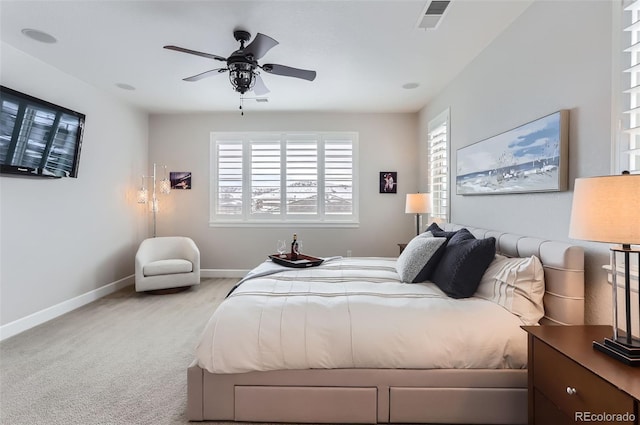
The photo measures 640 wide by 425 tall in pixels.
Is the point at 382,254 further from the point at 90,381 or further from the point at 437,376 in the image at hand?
the point at 90,381

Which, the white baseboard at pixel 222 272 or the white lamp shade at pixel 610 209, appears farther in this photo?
the white baseboard at pixel 222 272

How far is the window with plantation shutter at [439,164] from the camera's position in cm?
409

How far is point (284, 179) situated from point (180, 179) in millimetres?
1799

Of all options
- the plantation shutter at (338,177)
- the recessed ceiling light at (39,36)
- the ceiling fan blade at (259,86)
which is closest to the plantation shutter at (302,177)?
the plantation shutter at (338,177)

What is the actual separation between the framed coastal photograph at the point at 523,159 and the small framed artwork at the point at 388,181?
6.47ft

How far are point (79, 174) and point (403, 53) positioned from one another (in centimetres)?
410

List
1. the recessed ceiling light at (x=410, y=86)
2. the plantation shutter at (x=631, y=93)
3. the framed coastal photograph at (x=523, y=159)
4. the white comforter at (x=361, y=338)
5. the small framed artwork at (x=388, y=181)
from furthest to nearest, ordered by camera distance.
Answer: the small framed artwork at (x=388, y=181)
the recessed ceiling light at (x=410, y=86)
the framed coastal photograph at (x=523, y=159)
the white comforter at (x=361, y=338)
the plantation shutter at (x=631, y=93)

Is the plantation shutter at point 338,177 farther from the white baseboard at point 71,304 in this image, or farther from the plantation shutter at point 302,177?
the white baseboard at point 71,304

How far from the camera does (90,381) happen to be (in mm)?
2355

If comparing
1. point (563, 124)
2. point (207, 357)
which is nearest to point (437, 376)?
point (207, 357)

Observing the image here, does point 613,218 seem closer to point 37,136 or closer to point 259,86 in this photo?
point 259,86

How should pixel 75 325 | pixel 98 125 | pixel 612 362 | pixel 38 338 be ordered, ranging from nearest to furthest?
pixel 612 362 < pixel 38 338 < pixel 75 325 < pixel 98 125

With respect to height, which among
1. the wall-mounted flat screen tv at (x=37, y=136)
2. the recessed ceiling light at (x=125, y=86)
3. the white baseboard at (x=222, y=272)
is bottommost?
the white baseboard at (x=222, y=272)

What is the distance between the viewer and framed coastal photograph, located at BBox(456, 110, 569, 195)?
2105 millimetres
